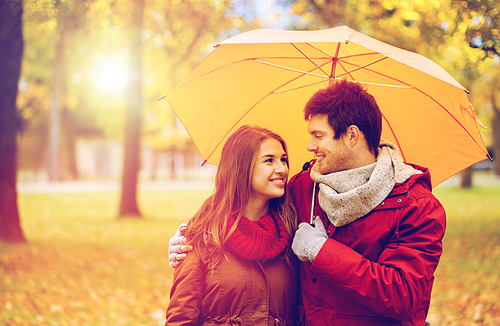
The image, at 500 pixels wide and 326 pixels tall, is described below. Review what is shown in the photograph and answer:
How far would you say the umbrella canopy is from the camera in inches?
105

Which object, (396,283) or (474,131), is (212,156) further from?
(474,131)

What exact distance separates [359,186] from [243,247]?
769 millimetres

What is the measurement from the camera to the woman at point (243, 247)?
229 centimetres

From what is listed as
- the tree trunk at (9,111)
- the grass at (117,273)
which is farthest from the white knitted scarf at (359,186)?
the tree trunk at (9,111)

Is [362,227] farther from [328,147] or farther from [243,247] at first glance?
[243,247]

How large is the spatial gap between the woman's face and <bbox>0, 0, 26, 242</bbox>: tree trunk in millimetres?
6456

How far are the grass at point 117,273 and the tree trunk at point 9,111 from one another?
54 cm

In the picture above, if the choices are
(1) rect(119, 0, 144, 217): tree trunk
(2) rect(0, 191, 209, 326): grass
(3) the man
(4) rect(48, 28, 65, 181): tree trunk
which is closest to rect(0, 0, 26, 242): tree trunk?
(2) rect(0, 191, 209, 326): grass

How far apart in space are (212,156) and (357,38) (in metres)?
1.48

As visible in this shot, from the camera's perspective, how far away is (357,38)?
82.9 inches

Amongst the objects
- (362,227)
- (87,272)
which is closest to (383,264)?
(362,227)

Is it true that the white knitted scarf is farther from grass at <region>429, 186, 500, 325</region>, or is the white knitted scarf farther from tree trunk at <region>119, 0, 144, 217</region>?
tree trunk at <region>119, 0, 144, 217</region>

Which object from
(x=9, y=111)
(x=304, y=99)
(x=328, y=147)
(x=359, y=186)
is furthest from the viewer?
(x=9, y=111)

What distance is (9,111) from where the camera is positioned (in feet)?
25.7
